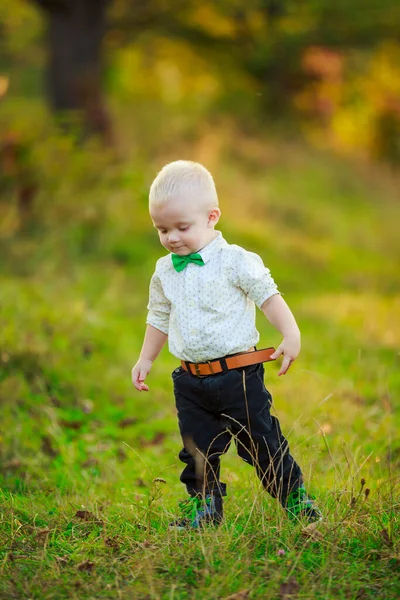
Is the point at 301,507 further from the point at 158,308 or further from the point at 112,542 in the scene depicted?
the point at 158,308

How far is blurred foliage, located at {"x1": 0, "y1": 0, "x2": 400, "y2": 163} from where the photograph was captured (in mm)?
12820

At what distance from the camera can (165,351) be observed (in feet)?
23.8

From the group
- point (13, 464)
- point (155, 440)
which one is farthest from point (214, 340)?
point (155, 440)

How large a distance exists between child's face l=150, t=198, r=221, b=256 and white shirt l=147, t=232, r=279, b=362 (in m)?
0.06

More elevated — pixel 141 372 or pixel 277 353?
pixel 277 353

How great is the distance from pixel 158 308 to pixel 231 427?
59 cm

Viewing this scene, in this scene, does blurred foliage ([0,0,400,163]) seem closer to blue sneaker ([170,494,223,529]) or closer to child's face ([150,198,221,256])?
child's face ([150,198,221,256])

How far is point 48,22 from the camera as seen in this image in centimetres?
1336

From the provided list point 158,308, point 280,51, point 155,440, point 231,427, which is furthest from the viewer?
point 280,51

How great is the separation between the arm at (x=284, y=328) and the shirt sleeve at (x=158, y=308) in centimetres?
45

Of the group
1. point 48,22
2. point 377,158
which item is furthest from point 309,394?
point 377,158

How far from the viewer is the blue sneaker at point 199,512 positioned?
3270 mm

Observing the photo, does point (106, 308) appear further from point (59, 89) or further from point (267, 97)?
point (267, 97)

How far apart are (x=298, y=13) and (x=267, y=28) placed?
56 centimetres
